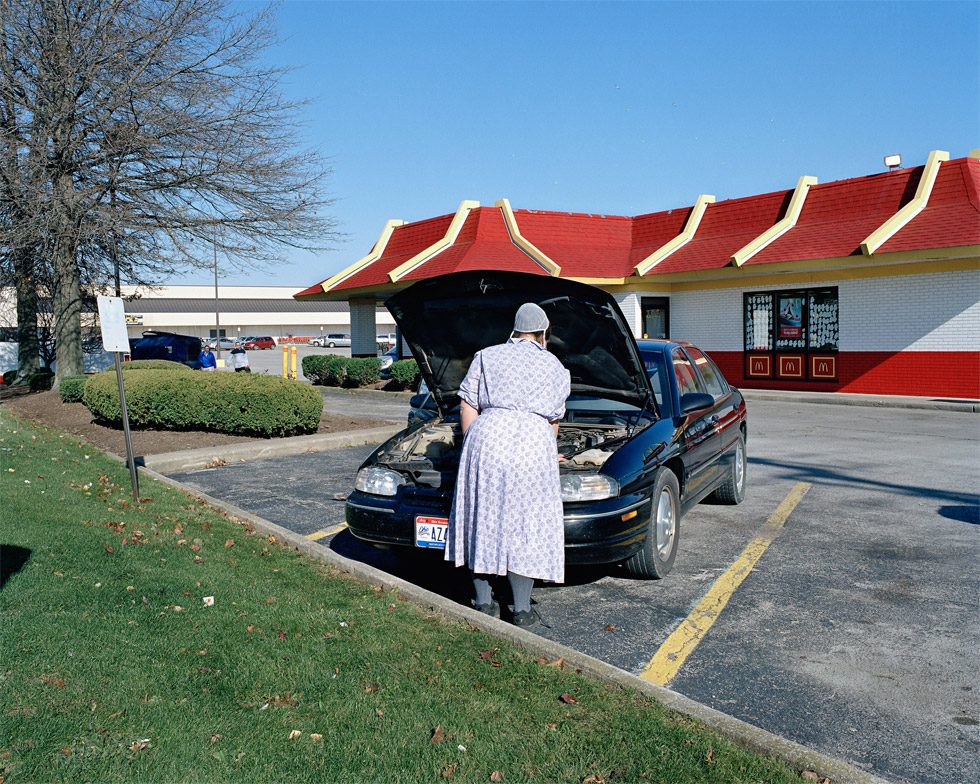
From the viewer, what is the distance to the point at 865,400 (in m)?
19.0

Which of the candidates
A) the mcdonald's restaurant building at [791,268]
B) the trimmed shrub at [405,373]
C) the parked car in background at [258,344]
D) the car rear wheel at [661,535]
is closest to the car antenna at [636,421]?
the car rear wheel at [661,535]

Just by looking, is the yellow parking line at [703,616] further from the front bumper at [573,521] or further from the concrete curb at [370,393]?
the concrete curb at [370,393]

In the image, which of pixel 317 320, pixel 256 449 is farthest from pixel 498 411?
pixel 317 320


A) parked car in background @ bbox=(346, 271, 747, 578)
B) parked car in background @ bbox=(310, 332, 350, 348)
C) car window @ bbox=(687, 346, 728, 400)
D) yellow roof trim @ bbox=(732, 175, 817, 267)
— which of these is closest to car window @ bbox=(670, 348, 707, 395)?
parked car in background @ bbox=(346, 271, 747, 578)

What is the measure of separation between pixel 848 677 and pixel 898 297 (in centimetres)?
1804

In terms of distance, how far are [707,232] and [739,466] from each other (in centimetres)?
1797

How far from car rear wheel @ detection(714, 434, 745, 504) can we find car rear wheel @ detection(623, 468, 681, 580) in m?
2.14

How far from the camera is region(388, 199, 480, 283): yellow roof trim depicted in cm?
2525

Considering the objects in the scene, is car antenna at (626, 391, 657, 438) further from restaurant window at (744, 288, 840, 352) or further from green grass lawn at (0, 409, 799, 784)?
restaurant window at (744, 288, 840, 352)

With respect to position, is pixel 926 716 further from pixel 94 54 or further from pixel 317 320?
pixel 317 320

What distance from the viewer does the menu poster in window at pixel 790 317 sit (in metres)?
22.2

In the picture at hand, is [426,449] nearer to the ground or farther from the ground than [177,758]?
farther from the ground

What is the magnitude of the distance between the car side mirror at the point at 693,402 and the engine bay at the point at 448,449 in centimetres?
51

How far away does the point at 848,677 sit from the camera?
165 inches
